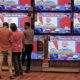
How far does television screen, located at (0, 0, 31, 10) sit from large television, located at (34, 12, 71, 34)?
509 mm

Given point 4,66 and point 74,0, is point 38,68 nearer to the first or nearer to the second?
point 4,66

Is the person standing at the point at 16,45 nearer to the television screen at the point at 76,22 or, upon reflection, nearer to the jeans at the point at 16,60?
the jeans at the point at 16,60

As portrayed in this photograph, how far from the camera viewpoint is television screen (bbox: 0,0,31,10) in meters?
13.1

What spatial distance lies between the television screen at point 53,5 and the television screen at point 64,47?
1.02 meters

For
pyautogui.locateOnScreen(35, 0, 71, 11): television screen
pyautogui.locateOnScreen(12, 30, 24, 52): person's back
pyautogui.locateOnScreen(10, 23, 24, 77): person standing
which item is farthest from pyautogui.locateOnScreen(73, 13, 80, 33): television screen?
pyautogui.locateOnScreen(12, 30, 24, 52): person's back

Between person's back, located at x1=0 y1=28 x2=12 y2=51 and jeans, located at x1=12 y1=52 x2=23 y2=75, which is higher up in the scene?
person's back, located at x1=0 y1=28 x2=12 y2=51

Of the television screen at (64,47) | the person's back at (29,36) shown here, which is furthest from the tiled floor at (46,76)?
the person's back at (29,36)

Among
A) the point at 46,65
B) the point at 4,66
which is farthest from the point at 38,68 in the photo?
the point at 4,66

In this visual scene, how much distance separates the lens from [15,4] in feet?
42.9

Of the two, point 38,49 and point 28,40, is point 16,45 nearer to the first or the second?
point 28,40

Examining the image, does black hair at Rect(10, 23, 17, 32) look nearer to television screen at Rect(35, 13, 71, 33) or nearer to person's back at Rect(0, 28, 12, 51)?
person's back at Rect(0, 28, 12, 51)

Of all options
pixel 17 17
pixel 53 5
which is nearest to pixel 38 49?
pixel 17 17

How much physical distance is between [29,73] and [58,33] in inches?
68.6

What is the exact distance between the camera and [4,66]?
13.2 meters
